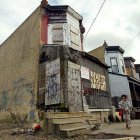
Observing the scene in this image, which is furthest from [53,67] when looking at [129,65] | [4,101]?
[129,65]

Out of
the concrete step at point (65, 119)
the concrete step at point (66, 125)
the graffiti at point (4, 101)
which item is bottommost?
the concrete step at point (66, 125)

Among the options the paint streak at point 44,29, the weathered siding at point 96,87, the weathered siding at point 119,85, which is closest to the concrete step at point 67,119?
the weathered siding at point 96,87

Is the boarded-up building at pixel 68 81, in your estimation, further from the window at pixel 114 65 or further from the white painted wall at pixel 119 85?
the window at pixel 114 65

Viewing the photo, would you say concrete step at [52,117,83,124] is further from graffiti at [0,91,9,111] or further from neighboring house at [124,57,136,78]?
neighboring house at [124,57,136,78]

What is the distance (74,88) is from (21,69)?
5439 mm

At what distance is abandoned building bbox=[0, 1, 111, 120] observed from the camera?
12.1 meters

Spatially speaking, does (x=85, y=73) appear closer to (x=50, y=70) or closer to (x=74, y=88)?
(x=74, y=88)

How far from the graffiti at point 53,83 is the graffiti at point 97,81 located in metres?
3.03

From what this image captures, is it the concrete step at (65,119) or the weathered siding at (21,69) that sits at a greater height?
the weathered siding at (21,69)

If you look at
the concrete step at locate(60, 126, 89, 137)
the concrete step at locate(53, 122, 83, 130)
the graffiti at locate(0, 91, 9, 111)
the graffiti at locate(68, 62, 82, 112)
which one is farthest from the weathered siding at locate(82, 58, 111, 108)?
the graffiti at locate(0, 91, 9, 111)

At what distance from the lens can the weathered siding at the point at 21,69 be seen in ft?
45.5

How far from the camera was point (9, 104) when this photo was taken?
16.0 metres

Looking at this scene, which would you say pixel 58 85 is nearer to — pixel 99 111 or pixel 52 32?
pixel 99 111

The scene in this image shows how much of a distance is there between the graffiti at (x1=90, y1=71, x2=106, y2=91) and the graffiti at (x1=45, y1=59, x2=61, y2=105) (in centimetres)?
303
